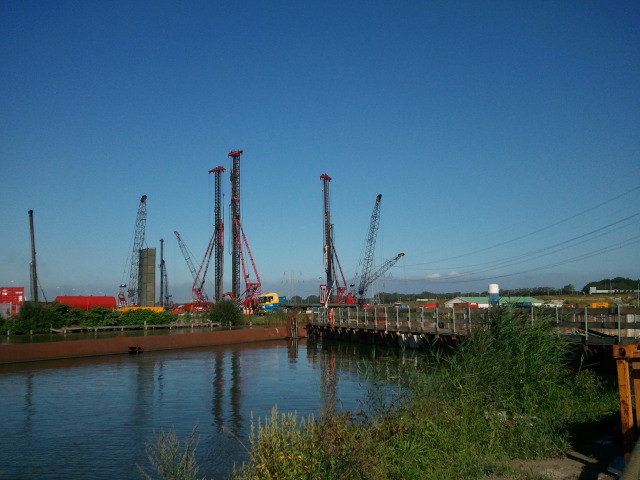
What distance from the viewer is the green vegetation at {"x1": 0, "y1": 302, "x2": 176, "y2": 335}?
53519 millimetres

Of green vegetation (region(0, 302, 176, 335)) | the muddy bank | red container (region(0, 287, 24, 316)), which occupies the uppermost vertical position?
red container (region(0, 287, 24, 316))

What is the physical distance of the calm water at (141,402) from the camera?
Result: 14.3 meters

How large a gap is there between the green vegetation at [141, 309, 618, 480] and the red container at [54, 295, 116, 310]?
70.3 m

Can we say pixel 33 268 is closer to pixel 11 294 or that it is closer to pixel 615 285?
pixel 11 294

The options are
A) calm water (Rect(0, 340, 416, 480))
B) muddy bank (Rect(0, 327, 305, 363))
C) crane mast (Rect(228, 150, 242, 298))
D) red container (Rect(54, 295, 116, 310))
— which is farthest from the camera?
crane mast (Rect(228, 150, 242, 298))

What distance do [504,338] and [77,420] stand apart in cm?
1352

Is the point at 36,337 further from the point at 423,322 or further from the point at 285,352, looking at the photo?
the point at 423,322

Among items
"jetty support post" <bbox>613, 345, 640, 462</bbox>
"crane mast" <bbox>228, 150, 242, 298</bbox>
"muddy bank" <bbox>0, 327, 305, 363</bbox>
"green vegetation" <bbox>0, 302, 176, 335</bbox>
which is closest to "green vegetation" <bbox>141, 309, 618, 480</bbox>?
"jetty support post" <bbox>613, 345, 640, 462</bbox>

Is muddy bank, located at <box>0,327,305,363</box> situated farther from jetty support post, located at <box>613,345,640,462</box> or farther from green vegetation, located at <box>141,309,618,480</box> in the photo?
jetty support post, located at <box>613,345,640,462</box>

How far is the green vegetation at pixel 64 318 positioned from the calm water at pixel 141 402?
21.3 m

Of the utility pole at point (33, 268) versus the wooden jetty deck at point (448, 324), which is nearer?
the wooden jetty deck at point (448, 324)

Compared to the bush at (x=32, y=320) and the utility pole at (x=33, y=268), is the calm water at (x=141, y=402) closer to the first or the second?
the bush at (x=32, y=320)

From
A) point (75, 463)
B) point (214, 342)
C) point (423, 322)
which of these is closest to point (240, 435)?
point (75, 463)

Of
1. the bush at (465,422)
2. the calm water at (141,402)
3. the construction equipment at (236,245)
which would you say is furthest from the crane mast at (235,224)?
the bush at (465,422)
